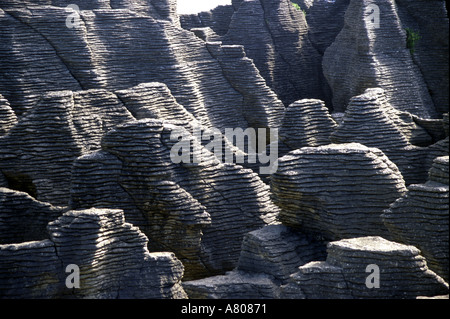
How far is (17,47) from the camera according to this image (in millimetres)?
17688

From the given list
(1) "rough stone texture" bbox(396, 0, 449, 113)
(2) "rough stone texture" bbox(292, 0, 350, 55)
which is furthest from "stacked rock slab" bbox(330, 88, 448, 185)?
(2) "rough stone texture" bbox(292, 0, 350, 55)

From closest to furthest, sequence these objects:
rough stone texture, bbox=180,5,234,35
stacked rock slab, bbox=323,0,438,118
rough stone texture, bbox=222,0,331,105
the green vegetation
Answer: stacked rock slab, bbox=323,0,438,118 → the green vegetation → rough stone texture, bbox=222,0,331,105 → rough stone texture, bbox=180,5,234,35

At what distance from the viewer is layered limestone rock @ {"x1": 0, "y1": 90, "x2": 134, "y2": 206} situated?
15.7 metres

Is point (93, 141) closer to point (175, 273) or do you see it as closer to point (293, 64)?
point (175, 273)

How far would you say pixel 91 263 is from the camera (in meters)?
12.4

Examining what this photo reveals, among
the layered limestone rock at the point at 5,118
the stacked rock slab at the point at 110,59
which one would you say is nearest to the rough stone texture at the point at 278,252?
the stacked rock slab at the point at 110,59

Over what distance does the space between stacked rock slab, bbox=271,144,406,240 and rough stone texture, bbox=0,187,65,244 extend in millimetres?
4919

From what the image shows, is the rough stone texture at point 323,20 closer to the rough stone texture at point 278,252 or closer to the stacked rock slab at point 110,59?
the stacked rock slab at point 110,59

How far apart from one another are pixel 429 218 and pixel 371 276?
5.42 feet

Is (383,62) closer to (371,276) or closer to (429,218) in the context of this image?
(429,218)

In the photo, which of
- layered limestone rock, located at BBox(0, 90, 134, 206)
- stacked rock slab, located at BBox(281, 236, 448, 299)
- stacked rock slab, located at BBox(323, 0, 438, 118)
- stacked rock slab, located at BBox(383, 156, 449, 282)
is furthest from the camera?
stacked rock slab, located at BBox(323, 0, 438, 118)

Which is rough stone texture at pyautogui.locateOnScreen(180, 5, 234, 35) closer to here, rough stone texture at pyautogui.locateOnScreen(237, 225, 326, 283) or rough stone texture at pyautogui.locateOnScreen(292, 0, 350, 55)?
rough stone texture at pyautogui.locateOnScreen(292, 0, 350, 55)

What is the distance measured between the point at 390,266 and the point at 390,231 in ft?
5.77
